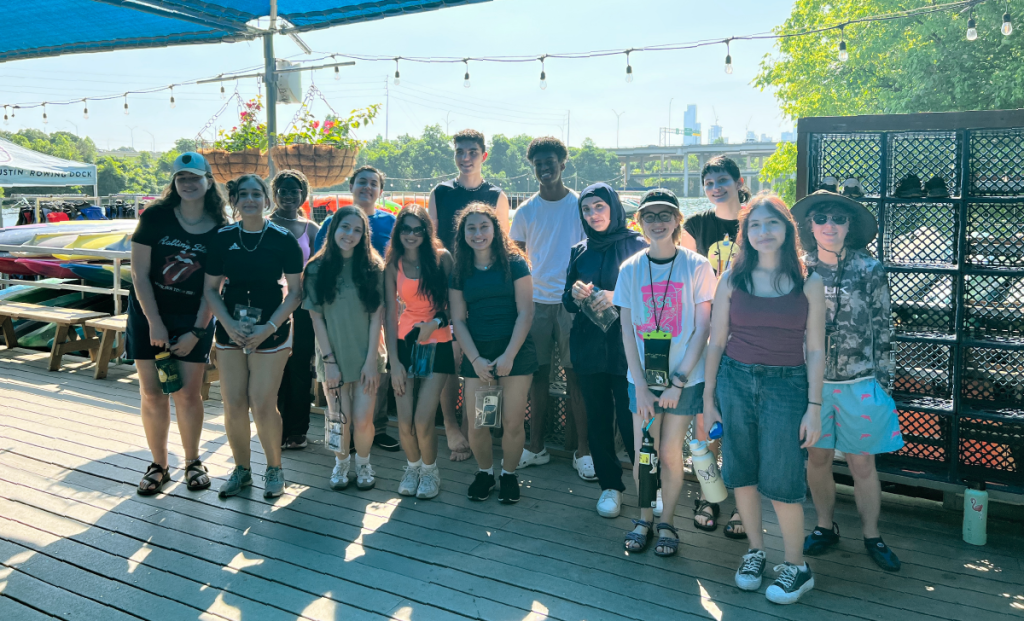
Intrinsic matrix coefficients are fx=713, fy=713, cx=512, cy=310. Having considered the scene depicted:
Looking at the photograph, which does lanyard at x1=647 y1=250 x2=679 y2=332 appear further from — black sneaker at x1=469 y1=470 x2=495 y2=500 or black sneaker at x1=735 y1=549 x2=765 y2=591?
black sneaker at x1=469 y1=470 x2=495 y2=500

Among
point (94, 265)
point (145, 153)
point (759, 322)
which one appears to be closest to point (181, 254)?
point (759, 322)

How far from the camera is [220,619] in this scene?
8.88ft

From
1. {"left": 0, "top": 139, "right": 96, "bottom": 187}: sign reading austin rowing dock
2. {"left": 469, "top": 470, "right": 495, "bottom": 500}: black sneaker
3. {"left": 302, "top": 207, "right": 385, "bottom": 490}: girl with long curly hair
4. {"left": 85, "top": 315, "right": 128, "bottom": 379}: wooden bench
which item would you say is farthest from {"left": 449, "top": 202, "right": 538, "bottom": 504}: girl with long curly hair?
Result: {"left": 0, "top": 139, "right": 96, "bottom": 187}: sign reading austin rowing dock

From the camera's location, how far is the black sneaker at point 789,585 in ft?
9.07

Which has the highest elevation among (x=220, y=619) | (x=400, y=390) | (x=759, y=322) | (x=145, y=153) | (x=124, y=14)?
(x=145, y=153)

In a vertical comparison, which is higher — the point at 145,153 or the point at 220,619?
the point at 145,153

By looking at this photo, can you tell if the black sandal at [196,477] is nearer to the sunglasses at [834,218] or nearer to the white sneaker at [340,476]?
the white sneaker at [340,476]

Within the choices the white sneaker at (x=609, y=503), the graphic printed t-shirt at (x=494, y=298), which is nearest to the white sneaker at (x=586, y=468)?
the white sneaker at (x=609, y=503)

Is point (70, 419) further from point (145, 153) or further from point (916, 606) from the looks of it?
point (145, 153)

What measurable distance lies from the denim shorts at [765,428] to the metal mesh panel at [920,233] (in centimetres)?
116

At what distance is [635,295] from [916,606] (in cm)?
164

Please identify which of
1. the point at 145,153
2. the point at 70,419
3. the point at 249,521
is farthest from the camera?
the point at 145,153

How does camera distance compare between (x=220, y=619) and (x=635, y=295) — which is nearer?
(x=220, y=619)

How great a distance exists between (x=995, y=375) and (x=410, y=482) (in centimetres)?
300
